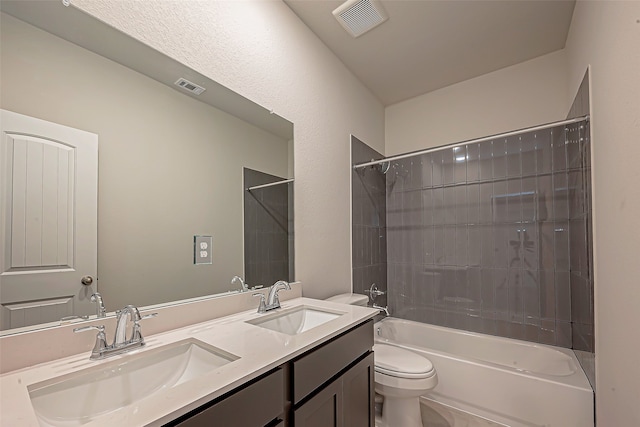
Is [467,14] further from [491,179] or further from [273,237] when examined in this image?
[273,237]

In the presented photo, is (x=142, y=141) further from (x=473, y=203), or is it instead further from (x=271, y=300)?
(x=473, y=203)

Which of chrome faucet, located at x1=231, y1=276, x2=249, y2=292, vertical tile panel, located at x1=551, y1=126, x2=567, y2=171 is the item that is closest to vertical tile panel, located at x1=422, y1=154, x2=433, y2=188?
vertical tile panel, located at x1=551, y1=126, x2=567, y2=171

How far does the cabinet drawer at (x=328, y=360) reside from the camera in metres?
0.97

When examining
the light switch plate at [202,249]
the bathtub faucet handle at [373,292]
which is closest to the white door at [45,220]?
the light switch plate at [202,249]

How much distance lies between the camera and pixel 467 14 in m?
1.96

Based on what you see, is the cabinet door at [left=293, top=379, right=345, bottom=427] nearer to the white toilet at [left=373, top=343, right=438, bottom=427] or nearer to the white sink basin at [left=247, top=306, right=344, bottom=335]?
the white sink basin at [left=247, top=306, right=344, bottom=335]

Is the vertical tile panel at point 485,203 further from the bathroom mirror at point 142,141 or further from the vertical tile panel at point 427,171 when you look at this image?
the bathroom mirror at point 142,141

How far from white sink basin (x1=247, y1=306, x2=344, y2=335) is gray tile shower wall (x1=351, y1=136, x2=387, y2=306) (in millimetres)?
1030

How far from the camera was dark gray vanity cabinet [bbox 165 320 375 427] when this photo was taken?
74 cm

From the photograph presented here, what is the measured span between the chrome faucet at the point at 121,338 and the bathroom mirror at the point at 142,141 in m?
0.11

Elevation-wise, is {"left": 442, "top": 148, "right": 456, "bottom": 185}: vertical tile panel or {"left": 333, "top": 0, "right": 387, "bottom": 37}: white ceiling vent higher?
{"left": 333, "top": 0, "right": 387, "bottom": 37}: white ceiling vent

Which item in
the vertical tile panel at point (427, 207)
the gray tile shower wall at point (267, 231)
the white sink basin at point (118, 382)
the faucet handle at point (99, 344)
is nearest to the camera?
the white sink basin at point (118, 382)

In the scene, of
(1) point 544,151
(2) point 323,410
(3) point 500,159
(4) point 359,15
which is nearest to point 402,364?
(2) point 323,410

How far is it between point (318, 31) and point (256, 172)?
1223mm
